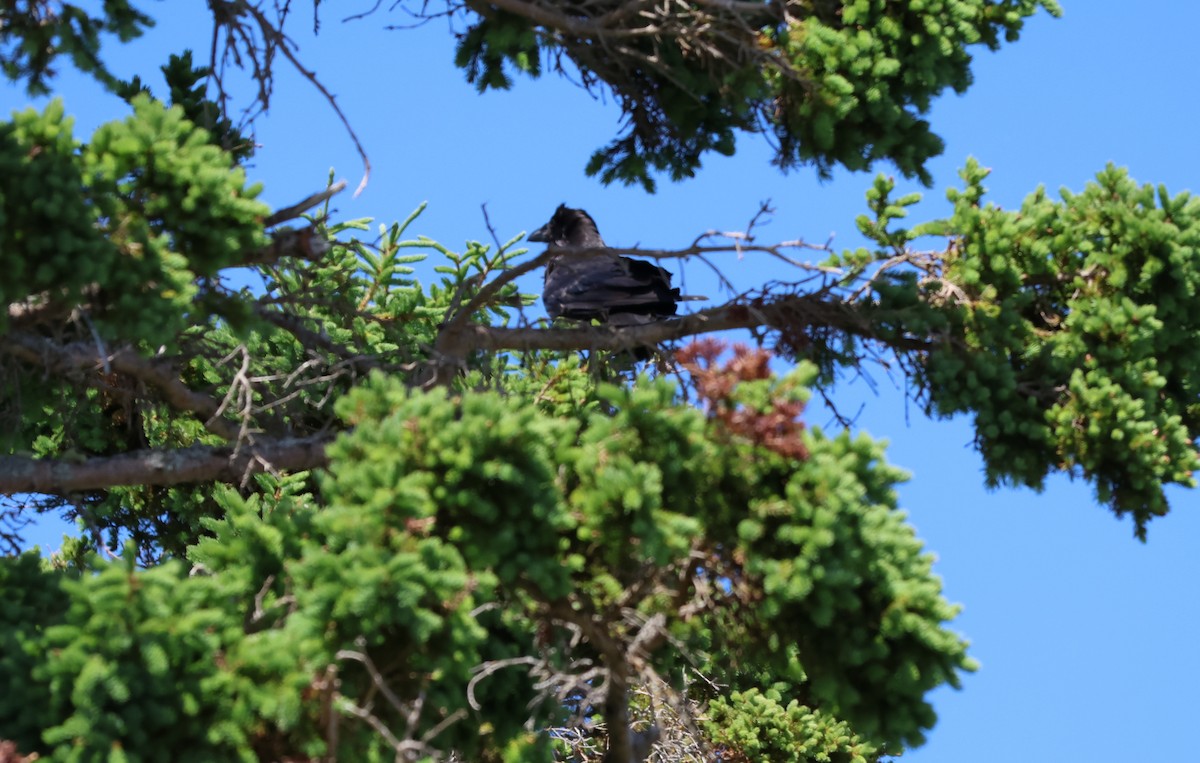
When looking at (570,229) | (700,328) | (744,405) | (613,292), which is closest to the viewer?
(744,405)

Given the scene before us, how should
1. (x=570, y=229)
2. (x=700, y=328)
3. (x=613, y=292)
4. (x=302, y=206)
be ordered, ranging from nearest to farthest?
(x=302, y=206), (x=700, y=328), (x=613, y=292), (x=570, y=229)

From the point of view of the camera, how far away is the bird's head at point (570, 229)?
15.1 meters

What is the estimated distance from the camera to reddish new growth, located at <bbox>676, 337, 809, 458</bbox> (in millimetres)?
7098

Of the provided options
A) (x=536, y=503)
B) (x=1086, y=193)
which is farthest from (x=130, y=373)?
(x=1086, y=193)

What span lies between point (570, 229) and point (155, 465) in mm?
7084

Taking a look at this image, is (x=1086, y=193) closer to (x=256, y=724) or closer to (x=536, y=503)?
(x=536, y=503)

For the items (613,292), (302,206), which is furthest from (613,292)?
(302,206)

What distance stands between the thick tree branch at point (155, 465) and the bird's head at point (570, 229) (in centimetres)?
625

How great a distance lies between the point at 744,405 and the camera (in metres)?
7.20

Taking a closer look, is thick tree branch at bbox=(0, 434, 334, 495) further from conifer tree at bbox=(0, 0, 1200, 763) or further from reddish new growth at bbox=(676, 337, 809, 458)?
reddish new growth at bbox=(676, 337, 809, 458)

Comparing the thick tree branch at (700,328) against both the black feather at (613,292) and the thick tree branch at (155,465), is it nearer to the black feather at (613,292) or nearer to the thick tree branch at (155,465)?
the black feather at (613,292)

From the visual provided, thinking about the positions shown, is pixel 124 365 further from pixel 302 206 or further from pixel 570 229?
pixel 570 229

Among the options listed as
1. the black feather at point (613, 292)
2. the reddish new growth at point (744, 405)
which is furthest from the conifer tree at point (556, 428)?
the black feather at point (613, 292)

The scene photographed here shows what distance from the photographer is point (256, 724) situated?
22.4 ft
